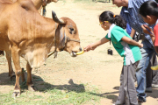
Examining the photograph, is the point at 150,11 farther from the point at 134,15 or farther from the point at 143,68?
the point at 143,68

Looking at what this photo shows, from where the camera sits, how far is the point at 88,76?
546cm

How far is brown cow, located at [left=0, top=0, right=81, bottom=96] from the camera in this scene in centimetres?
414

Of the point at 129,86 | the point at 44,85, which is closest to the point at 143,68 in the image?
the point at 129,86

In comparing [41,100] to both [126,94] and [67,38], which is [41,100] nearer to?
[67,38]

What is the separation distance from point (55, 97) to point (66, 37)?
1.19 meters

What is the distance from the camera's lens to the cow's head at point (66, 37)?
423 cm

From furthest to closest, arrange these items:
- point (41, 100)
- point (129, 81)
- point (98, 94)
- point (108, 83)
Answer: point (108, 83) → point (98, 94) → point (41, 100) → point (129, 81)

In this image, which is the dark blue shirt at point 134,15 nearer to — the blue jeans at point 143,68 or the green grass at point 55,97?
the blue jeans at point 143,68

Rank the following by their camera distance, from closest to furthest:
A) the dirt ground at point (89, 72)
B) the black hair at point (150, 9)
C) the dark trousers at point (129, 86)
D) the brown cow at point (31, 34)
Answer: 1. the black hair at point (150, 9)
2. the dark trousers at point (129, 86)
3. the brown cow at point (31, 34)
4. the dirt ground at point (89, 72)

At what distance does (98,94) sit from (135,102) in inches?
37.7

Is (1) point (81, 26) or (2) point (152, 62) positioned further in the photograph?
(1) point (81, 26)

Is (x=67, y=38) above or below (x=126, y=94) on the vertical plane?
above

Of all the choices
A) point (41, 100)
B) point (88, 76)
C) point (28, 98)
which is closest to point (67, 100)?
point (41, 100)

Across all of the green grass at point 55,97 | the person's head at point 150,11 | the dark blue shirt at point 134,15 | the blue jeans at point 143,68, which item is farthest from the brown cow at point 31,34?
the person's head at point 150,11
